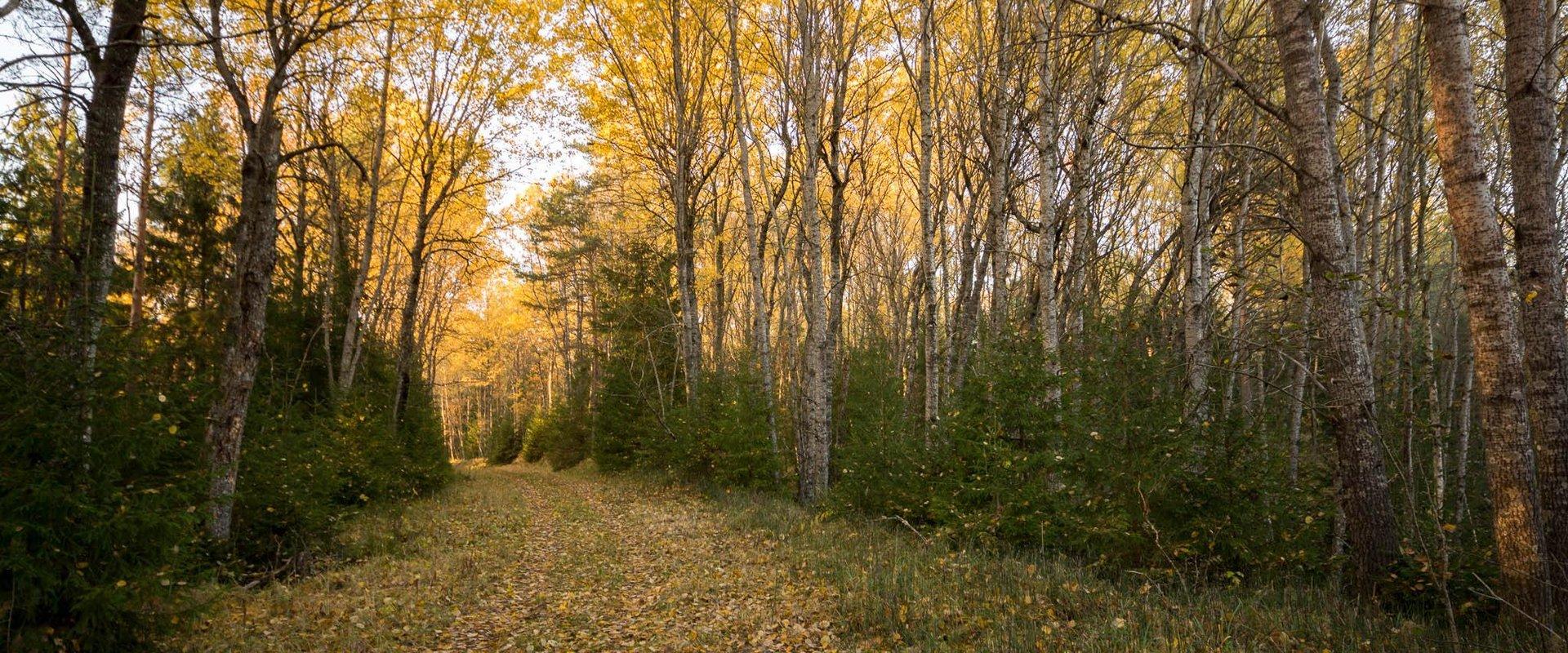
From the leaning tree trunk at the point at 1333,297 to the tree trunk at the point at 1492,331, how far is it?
0.51m

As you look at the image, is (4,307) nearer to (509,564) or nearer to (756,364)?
(509,564)

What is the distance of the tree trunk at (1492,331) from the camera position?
11.2ft

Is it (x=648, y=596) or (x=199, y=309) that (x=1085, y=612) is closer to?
(x=648, y=596)

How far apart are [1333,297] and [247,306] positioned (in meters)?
9.28

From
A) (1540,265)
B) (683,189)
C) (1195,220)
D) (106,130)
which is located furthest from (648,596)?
(683,189)

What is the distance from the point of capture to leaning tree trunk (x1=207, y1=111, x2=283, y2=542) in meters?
6.23

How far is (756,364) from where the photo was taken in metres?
14.4

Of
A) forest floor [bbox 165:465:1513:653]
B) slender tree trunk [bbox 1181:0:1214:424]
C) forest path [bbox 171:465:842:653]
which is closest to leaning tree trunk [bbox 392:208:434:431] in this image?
forest path [bbox 171:465:842:653]

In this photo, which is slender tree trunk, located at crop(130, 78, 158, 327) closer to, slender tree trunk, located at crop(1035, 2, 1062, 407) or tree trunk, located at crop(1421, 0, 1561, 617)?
slender tree trunk, located at crop(1035, 2, 1062, 407)

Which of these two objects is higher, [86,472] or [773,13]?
[773,13]

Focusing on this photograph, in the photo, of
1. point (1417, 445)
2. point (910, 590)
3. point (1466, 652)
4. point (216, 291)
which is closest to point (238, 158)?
point (216, 291)

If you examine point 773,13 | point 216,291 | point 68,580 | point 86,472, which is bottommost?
point 68,580

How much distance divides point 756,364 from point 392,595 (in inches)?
361

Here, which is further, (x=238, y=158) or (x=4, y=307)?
(x=238, y=158)
